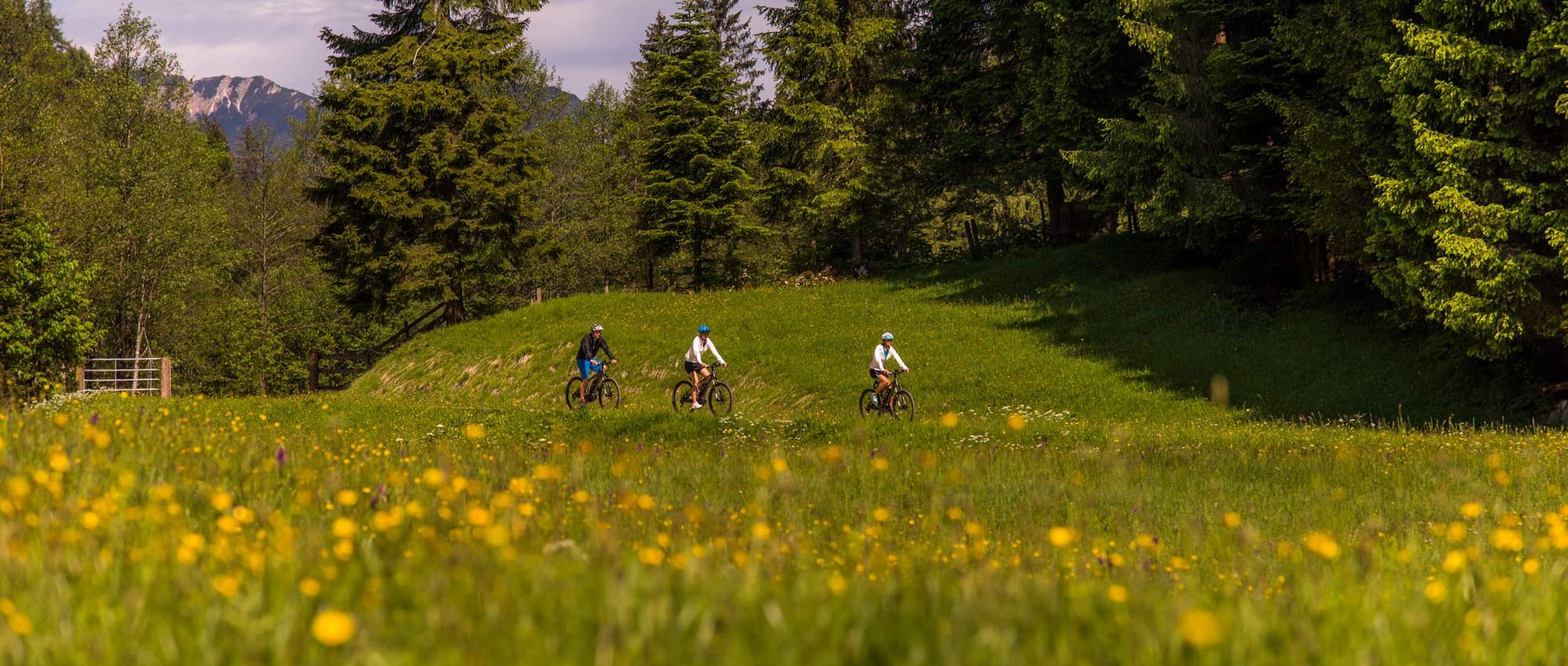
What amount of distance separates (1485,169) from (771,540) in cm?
1825

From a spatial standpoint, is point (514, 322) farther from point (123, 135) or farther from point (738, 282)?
point (123, 135)

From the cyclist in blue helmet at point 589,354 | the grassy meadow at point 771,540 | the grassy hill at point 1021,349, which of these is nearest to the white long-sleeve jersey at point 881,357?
the grassy hill at point 1021,349

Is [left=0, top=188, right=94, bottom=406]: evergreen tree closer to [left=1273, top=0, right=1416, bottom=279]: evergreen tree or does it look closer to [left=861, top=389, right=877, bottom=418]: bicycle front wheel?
[left=861, top=389, right=877, bottom=418]: bicycle front wheel

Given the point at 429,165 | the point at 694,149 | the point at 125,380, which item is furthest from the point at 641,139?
the point at 125,380

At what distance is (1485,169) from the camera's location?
17609mm

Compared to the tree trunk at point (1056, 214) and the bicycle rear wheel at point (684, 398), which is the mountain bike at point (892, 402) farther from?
the tree trunk at point (1056, 214)

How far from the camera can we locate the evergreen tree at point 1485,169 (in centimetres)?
1656

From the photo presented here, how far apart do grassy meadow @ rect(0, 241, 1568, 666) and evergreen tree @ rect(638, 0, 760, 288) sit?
81.4ft

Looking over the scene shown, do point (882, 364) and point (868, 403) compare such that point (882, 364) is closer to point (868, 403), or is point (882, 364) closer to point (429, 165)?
point (868, 403)

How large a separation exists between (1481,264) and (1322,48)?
22.5ft

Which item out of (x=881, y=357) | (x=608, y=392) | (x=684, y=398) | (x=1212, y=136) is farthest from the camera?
(x=1212, y=136)

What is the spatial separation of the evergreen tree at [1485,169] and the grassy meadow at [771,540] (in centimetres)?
228

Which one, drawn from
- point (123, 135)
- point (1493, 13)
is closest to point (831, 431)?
point (1493, 13)

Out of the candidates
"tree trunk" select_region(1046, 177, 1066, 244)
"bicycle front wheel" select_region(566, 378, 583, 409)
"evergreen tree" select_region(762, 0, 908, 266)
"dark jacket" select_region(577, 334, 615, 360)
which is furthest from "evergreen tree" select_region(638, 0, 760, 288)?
"dark jacket" select_region(577, 334, 615, 360)
